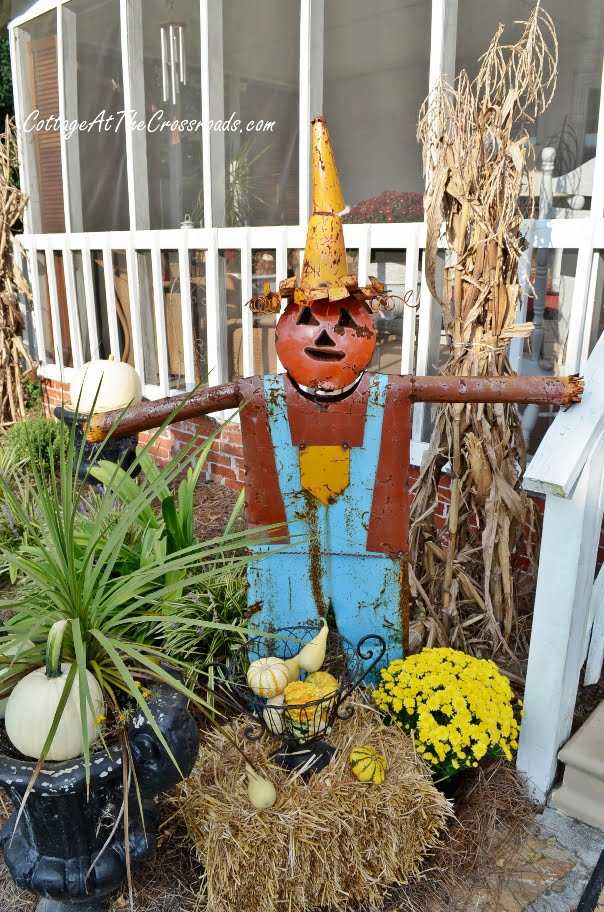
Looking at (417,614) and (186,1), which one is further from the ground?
(186,1)

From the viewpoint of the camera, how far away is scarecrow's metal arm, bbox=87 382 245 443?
2258 mm

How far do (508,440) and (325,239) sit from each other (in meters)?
1.06

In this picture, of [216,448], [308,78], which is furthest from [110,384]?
[308,78]

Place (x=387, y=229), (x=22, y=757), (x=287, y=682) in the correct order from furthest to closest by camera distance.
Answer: (x=387, y=229), (x=287, y=682), (x=22, y=757)

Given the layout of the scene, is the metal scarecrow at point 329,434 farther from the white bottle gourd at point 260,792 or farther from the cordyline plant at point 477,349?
the white bottle gourd at point 260,792

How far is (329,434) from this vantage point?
2207 mm

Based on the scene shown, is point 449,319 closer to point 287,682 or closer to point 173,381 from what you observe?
point 287,682

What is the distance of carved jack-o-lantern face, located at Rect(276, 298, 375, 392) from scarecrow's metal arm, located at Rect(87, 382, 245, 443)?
0.22m

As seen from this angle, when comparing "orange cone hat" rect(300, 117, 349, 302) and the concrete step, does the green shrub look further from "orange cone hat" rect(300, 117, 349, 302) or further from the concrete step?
the concrete step

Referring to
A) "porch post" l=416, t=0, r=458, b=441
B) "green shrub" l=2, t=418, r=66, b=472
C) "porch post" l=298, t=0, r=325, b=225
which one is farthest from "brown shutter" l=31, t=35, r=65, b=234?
"porch post" l=416, t=0, r=458, b=441

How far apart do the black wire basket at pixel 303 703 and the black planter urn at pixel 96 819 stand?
0.57 ft

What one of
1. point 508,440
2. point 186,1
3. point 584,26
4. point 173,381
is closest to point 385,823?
point 508,440

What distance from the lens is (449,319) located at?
2.55 meters

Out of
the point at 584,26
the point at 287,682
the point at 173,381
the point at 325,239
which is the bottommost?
the point at 287,682
